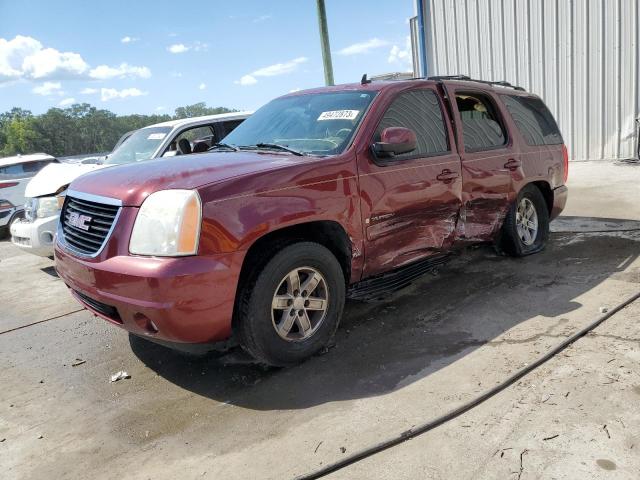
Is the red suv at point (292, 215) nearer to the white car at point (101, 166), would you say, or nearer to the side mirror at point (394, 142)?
the side mirror at point (394, 142)

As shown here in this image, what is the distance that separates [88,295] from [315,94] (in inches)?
94.5

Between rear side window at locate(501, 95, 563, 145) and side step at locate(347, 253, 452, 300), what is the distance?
179 cm

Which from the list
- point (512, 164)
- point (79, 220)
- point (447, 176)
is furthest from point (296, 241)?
point (512, 164)

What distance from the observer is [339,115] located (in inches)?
159

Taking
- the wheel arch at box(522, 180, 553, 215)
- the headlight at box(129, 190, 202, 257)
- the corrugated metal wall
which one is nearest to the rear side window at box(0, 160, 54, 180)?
the headlight at box(129, 190, 202, 257)

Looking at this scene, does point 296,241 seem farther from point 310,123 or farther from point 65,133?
point 65,133

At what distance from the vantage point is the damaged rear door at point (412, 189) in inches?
149

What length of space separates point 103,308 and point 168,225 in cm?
78

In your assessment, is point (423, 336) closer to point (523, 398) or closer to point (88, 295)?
point (523, 398)

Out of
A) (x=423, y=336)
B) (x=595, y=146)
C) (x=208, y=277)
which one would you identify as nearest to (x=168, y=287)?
(x=208, y=277)

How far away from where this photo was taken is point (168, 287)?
286 cm

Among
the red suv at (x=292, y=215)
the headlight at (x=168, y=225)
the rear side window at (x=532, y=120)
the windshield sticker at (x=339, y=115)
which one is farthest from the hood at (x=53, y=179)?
the rear side window at (x=532, y=120)

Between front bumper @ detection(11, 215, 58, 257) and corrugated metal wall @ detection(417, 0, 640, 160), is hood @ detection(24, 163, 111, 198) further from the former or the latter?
corrugated metal wall @ detection(417, 0, 640, 160)

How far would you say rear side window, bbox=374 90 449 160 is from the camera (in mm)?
4082
